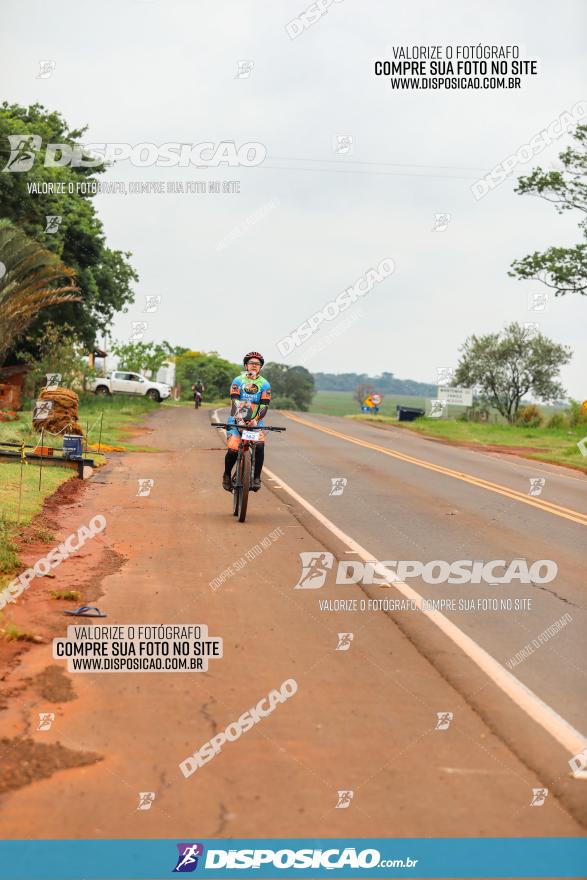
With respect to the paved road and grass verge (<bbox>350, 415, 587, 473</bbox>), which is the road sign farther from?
the paved road

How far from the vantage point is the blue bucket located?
1923 centimetres

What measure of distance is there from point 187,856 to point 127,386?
64.8 m

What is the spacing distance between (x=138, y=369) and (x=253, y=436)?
83.6 meters

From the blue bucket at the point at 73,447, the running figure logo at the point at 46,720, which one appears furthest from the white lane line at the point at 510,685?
the blue bucket at the point at 73,447

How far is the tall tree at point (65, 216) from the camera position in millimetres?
39938

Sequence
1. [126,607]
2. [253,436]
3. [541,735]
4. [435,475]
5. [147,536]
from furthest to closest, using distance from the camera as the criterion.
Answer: [435,475] → [253,436] → [147,536] → [126,607] → [541,735]

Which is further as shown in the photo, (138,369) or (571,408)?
(138,369)

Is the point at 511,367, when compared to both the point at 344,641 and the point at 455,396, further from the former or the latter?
the point at 344,641

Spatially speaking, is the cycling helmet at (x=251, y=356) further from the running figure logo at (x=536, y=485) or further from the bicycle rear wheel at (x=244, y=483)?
the running figure logo at (x=536, y=485)

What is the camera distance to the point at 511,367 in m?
76.2

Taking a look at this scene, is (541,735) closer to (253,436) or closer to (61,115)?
(253,436)

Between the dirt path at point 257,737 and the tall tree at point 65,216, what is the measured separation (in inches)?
1293

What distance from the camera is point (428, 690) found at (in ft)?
22.0

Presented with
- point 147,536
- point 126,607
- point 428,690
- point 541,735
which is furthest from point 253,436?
point 541,735
